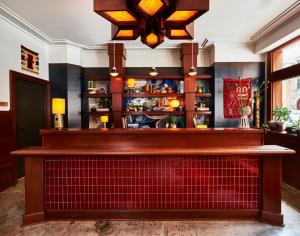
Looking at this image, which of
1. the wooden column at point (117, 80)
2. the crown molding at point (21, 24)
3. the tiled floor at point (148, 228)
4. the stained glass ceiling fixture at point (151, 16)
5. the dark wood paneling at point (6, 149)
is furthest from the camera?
the wooden column at point (117, 80)

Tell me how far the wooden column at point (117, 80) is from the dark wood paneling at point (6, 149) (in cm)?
221

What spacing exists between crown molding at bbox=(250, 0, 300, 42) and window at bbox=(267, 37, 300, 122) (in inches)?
19.6

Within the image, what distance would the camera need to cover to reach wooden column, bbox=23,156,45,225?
2.45m

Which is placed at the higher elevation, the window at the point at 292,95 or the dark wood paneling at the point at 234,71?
the dark wood paneling at the point at 234,71

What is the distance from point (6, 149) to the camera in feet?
12.1

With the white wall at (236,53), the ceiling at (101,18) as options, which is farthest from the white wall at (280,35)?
the ceiling at (101,18)

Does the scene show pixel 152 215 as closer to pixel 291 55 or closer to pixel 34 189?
pixel 34 189

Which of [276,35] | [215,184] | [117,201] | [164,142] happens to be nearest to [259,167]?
[215,184]

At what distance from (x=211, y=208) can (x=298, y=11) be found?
3.75 metres

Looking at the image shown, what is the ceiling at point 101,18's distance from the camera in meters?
3.28

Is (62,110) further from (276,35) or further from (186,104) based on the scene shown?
(276,35)

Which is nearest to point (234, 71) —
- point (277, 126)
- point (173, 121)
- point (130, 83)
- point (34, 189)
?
point (277, 126)

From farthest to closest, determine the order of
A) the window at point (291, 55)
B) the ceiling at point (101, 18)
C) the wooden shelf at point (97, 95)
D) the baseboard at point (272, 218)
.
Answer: the wooden shelf at point (97, 95), the window at point (291, 55), the ceiling at point (101, 18), the baseboard at point (272, 218)

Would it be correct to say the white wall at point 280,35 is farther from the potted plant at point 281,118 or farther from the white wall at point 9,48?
the white wall at point 9,48
